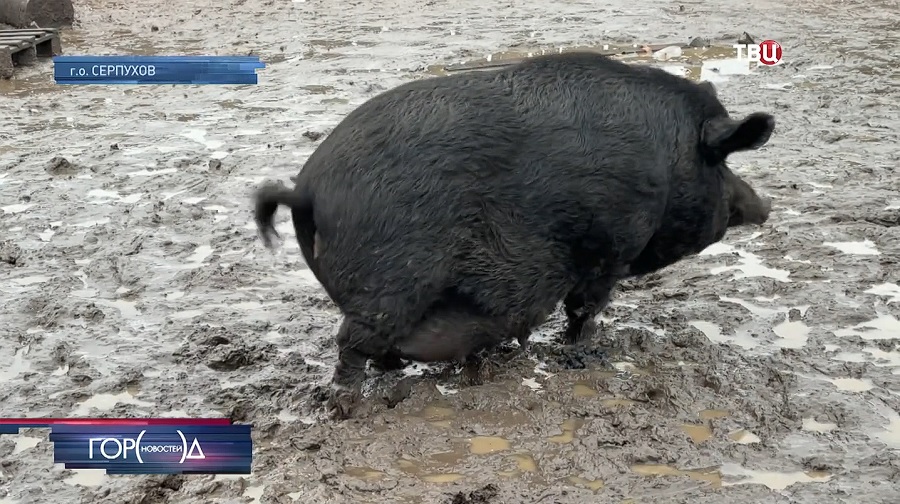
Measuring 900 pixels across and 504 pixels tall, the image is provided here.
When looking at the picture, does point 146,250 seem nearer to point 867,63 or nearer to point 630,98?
point 630,98

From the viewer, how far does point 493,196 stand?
3680 mm

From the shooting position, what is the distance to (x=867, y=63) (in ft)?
29.7

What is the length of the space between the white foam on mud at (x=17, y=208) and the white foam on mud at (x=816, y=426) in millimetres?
4733

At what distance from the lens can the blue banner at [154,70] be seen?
379 inches

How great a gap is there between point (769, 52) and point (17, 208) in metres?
7.11

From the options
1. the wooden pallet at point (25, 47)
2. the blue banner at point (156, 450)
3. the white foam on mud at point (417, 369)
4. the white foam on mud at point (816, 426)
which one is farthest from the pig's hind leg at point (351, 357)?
the wooden pallet at point (25, 47)

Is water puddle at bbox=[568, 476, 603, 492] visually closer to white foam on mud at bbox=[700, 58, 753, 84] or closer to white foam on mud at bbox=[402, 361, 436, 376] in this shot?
white foam on mud at bbox=[402, 361, 436, 376]

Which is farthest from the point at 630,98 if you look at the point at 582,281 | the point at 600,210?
the point at 582,281

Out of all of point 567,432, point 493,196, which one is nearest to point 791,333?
point 567,432

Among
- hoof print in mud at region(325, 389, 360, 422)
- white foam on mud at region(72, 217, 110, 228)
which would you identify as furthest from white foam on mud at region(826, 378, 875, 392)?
white foam on mud at region(72, 217, 110, 228)

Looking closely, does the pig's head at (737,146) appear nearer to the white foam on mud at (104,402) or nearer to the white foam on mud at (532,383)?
the white foam on mud at (532,383)

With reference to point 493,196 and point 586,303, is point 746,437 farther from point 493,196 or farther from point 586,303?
point 493,196

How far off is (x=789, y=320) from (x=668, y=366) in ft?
2.45

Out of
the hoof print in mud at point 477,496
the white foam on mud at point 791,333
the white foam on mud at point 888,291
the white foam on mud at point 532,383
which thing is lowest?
the hoof print in mud at point 477,496
